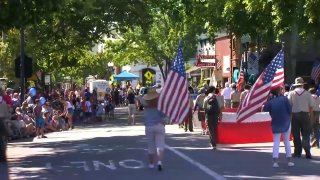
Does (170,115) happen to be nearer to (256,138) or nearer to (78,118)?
(256,138)

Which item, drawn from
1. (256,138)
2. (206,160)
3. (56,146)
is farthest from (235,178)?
(56,146)

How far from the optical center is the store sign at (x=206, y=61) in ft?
137

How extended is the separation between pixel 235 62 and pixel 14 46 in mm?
19375

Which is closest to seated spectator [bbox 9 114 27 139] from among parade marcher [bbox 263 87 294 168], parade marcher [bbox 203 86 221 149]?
parade marcher [bbox 203 86 221 149]

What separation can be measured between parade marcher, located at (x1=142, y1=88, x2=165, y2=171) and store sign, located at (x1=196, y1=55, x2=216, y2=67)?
1070 inches

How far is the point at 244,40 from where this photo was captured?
43.7 m

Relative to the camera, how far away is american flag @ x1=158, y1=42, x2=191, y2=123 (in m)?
14.4

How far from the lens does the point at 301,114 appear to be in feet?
52.4

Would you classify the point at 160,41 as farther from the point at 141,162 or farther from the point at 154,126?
the point at 154,126

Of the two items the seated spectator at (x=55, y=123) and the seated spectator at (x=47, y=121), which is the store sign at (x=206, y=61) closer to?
the seated spectator at (x=55, y=123)

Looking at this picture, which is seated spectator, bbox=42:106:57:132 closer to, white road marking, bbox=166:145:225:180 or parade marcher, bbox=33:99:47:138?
parade marcher, bbox=33:99:47:138

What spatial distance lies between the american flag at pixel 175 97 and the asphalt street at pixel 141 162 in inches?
46.0

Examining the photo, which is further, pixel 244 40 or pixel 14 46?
pixel 244 40

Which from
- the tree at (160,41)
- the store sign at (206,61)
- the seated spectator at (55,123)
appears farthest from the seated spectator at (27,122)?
the tree at (160,41)
